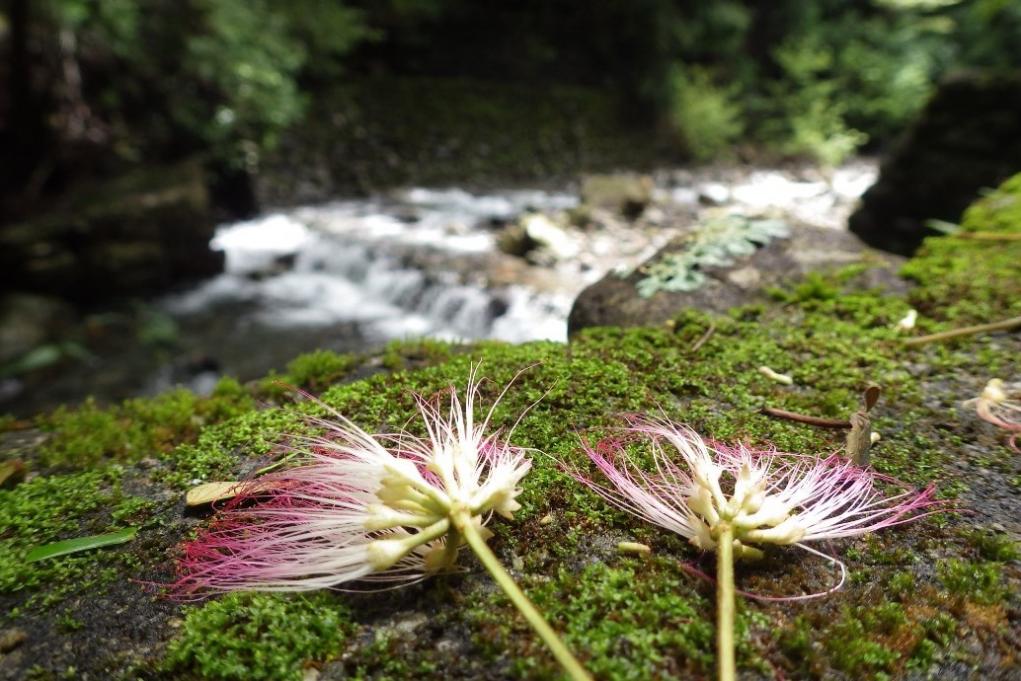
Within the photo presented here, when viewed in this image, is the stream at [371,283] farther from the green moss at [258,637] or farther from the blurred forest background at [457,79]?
the green moss at [258,637]

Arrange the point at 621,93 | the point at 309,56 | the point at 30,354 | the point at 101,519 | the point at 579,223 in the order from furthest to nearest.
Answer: the point at 621,93 < the point at 309,56 < the point at 579,223 < the point at 30,354 < the point at 101,519

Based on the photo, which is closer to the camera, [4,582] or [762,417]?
[4,582]

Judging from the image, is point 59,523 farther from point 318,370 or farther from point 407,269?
point 407,269

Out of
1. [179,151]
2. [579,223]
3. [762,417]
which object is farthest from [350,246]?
[762,417]

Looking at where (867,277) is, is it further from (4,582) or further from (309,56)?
(309,56)

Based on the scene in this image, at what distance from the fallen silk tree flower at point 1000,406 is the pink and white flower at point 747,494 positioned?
553 mm

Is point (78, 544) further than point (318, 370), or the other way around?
point (318, 370)

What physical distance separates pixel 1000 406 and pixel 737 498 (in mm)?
1442

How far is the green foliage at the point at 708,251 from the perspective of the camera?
11.6ft

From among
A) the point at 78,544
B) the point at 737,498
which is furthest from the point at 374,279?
the point at 737,498

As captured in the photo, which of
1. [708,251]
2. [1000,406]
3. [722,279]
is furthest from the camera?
[708,251]

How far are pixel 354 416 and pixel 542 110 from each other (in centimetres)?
1549

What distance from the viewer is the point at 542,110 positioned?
1612 cm

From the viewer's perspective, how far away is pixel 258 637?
4.35 ft
